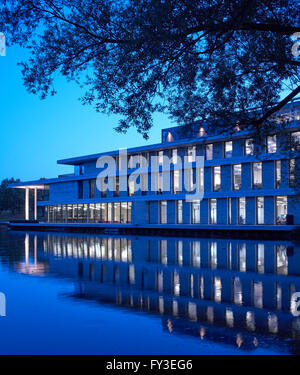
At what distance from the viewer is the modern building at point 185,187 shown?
39875 mm

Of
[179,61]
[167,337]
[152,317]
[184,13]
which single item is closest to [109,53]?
[179,61]

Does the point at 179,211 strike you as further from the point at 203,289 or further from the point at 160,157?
the point at 203,289

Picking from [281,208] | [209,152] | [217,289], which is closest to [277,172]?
[281,208]

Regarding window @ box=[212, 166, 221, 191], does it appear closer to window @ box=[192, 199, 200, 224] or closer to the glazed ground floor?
the glazed ground floor

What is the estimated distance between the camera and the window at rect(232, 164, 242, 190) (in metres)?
43.0

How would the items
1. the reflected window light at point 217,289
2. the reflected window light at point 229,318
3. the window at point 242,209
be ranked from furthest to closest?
the window at point 242,209 → the reflected window light at point 217,289 → the reflected window light at point 229,318

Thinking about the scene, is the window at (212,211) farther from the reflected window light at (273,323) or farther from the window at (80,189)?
the reflected window light at (273,323)

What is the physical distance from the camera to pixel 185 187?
47844 mm

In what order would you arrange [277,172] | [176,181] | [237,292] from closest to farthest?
[237,292]
[277,172]
[176,181]

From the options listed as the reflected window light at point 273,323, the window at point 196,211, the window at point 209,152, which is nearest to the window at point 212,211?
the window at point 196,211

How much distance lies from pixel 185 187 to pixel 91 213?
17.5 meters

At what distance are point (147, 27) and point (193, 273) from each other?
8.19 m

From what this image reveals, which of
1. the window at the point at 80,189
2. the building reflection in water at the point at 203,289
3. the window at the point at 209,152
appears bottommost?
the building reflection in water at the point at 203,289

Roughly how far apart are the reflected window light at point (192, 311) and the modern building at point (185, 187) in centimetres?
2268
